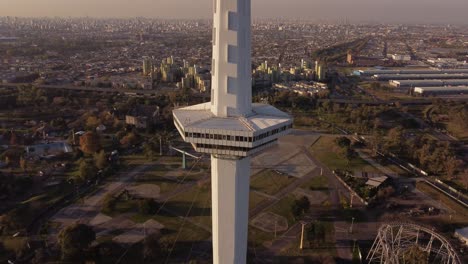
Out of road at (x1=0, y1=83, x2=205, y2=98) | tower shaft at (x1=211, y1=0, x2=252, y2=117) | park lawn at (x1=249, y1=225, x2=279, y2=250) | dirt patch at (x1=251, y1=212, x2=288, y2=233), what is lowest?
park lawn at (x1=249, y1=225, x2=279, y2=250)

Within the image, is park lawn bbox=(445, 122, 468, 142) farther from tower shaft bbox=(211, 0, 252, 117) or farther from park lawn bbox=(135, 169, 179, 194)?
tower shaft bbox=(211, 0, 252, 117)

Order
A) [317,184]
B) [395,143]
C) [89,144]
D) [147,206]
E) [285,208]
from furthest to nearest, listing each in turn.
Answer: [395,143] < [89,144] < [317,184] < [285,208] < [147,206]

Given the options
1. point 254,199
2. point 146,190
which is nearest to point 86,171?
point 146,190

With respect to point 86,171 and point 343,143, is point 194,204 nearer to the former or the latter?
point 86,171

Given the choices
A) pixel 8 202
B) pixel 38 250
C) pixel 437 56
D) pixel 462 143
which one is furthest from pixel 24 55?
pixel 437 56

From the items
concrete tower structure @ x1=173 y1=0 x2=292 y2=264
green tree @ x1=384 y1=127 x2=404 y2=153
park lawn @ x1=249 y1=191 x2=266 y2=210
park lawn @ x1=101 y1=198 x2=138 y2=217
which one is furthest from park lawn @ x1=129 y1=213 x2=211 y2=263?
green tree @ x1=384 y1=127 x2=404 y2=153

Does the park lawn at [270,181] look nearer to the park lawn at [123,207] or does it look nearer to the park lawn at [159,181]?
the park lawn at [159,181]

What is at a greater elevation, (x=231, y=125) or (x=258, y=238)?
(x=231, y=125)
